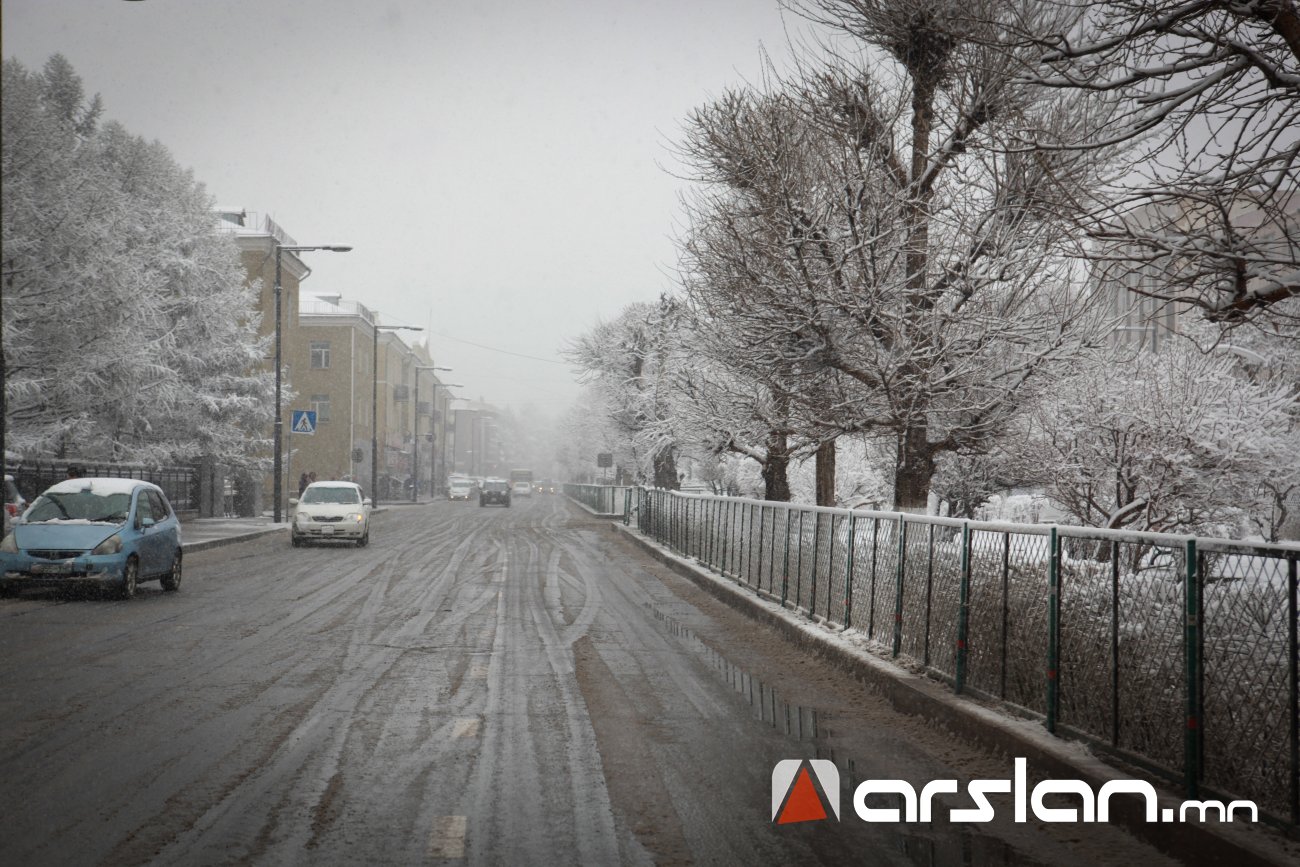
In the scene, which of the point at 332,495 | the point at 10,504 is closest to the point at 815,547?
the point at 10,504

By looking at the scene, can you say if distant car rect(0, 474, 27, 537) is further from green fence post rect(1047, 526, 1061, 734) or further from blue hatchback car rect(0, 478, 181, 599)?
green fence post rect(1047, 526, 1061, 734)

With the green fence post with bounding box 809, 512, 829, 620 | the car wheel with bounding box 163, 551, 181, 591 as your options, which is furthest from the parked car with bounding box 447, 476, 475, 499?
the green fence post with bounding box 809, 512, 829, 620

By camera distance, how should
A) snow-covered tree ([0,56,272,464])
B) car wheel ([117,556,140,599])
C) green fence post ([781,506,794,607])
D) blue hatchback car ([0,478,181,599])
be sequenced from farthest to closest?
snow-covered tree ([0,56,272,464])
car wheel ([117,556,140,599])
blue hatchback car ([0,478,181,599])
green fence post ([781,506,794,607])

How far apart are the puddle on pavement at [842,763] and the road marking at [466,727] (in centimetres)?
204

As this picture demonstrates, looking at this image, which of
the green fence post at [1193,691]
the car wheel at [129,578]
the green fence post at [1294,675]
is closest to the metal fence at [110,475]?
the car wheel at [129,578]

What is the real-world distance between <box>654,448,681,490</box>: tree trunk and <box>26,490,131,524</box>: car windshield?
107ft

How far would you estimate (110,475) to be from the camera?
35.2m

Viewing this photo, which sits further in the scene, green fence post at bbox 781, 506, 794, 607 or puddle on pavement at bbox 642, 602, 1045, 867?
green fence post at bbox 781, 506, 794, 607

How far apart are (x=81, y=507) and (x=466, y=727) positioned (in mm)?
11764

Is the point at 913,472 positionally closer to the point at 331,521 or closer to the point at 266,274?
the point at 331,521

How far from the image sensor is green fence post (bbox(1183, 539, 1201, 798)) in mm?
6098

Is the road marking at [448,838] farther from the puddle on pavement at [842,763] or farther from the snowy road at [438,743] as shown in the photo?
the puddle on pavement at [842,763]

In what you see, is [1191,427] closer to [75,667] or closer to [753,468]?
[75,667]

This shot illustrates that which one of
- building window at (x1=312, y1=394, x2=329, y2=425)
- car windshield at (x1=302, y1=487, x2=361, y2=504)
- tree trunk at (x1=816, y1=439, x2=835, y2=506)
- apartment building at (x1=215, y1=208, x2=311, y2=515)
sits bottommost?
car windshield at (x1=302, y1=487, x2=361, y2=504)
